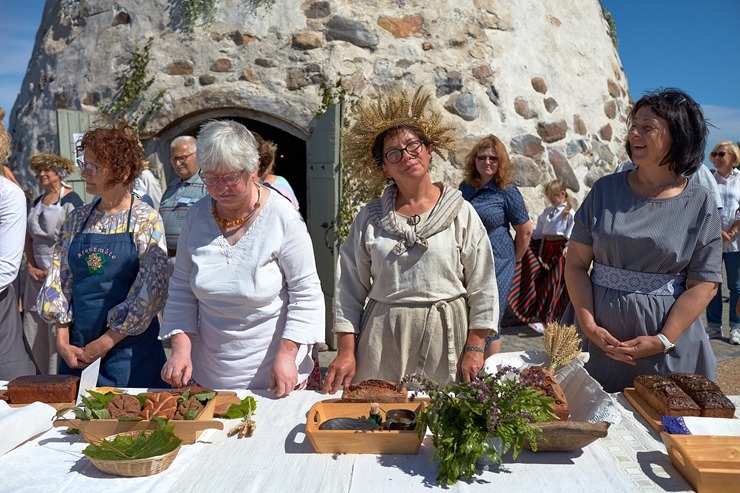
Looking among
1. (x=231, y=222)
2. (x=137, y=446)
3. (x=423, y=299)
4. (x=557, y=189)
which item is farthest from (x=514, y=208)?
(x=137, y=446)

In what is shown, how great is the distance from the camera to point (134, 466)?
1.66 metres

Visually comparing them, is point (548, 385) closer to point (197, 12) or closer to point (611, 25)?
point (197, 12)

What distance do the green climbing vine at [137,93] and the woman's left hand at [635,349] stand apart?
4.79 metres

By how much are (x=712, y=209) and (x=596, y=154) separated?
4.88m

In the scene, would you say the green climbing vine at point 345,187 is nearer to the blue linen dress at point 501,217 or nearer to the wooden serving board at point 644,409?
the blue linen dress at point 501,217

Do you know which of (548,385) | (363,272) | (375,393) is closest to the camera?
(548,385)

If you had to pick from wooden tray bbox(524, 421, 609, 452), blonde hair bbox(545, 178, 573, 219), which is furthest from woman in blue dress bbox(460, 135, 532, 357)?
wooden tray bbox(524, 421, 609, 452)

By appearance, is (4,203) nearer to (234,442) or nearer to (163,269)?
(163,269)

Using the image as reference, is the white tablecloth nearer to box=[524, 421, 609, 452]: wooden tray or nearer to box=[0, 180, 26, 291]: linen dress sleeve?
box=[524, 421, 609, 452]: wooden tray

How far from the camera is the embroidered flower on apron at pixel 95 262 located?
8.70 feet

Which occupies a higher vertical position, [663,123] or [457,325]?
[663,123]

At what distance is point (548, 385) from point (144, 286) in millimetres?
1674

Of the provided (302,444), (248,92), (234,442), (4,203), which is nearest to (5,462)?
(234,442)

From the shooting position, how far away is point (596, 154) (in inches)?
276
